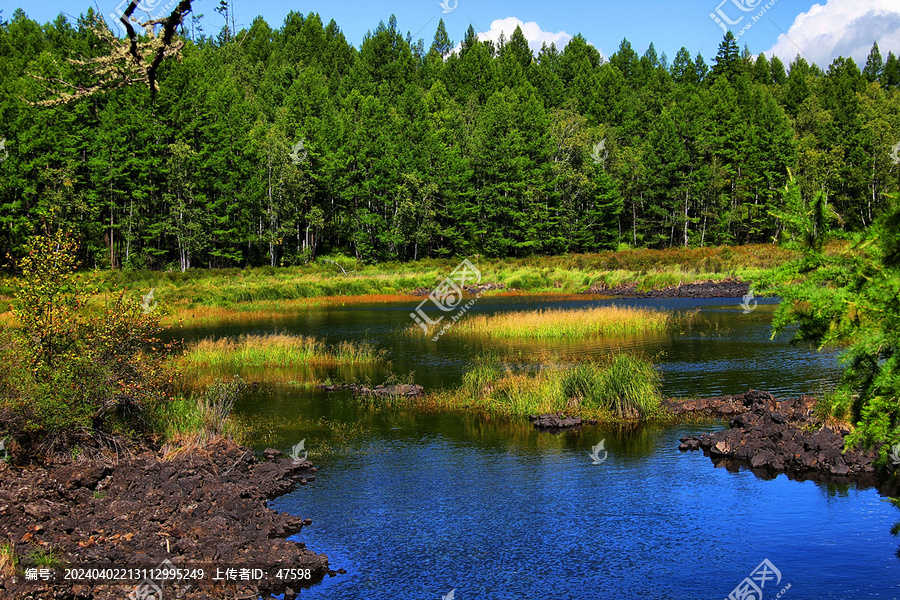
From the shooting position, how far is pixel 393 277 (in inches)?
2820

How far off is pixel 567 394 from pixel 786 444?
24.2ft

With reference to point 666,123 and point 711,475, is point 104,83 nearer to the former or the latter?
point 711,475

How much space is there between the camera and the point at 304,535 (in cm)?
1388

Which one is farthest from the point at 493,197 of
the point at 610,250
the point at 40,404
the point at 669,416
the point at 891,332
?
the point at 891,332

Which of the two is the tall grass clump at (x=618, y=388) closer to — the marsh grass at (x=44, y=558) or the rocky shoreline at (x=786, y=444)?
the rocky shoreline at (x=786, y=444)

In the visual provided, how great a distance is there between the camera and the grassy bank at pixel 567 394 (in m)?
22.4
